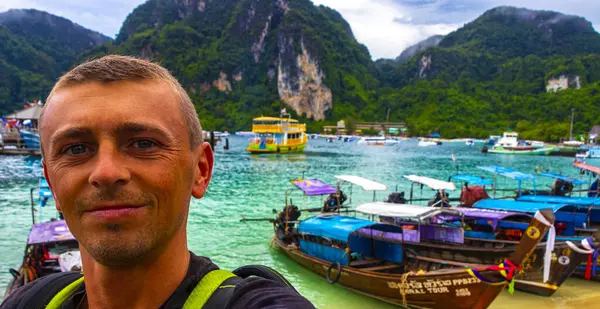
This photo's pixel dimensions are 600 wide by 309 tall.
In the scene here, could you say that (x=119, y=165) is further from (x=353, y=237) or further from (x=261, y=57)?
(x=261, y=57)

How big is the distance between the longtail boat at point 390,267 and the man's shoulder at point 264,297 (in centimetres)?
894

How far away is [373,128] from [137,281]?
136180 millimetres

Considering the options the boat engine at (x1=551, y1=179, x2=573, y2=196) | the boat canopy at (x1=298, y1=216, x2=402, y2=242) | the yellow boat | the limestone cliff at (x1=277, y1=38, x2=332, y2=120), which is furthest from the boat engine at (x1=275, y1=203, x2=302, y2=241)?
the limestone cliff at (x1=277, y1=38, x2=332, y2=120)

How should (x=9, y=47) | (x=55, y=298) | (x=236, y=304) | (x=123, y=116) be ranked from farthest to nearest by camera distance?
(x=9, y=47)
(x=55, y=298)
(x=123, y=116)
(x=236, y=304)

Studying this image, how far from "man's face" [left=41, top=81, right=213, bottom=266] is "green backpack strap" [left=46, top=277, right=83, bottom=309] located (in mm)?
299

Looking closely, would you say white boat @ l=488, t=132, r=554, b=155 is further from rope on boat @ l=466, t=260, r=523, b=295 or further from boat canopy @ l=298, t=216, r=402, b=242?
rope on boat @ l=466, t=260, r=523, b=295

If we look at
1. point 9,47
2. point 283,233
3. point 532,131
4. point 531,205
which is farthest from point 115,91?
point 9,47

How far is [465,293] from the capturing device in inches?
350

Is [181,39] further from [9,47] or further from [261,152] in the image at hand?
[261,152]

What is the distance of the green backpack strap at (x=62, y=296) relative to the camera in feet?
4.08

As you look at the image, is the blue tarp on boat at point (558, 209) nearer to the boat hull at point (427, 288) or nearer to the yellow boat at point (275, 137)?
the boat hull at point (427, 288)

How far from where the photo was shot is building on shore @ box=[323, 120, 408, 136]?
13175 centimetres

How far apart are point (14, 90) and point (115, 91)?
453ft

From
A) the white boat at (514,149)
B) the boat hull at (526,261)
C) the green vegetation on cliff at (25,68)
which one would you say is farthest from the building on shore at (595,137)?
the green vegetation on cliff at (25,68)
